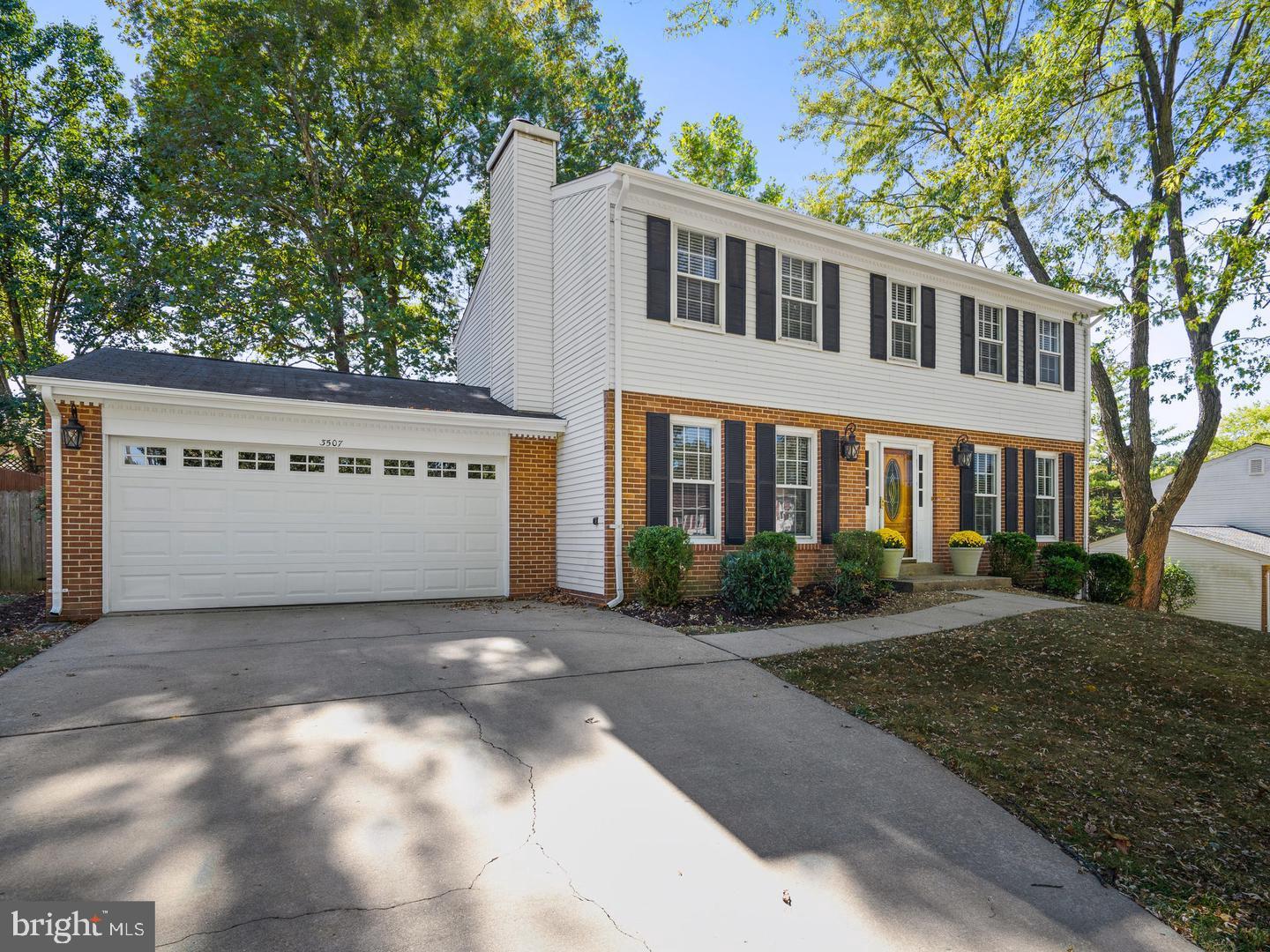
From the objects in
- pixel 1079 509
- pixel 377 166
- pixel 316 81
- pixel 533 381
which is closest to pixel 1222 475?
pixel 1079 509

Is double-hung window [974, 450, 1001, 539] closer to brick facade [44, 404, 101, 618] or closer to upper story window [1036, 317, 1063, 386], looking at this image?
upper story window [1036, 317, 1063, 386]

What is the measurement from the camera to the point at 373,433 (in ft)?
29.0

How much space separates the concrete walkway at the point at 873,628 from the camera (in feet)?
20.8

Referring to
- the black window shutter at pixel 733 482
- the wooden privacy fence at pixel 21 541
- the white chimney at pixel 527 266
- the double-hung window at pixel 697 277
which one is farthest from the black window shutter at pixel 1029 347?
the wooden privacy fence at pixel 21 541

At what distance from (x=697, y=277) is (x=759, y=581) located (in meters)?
4.53

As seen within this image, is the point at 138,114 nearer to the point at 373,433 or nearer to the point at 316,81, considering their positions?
the point at 316,81

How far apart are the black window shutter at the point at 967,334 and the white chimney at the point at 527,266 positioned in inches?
293

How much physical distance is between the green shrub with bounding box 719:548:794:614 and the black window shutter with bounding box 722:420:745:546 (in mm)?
1070

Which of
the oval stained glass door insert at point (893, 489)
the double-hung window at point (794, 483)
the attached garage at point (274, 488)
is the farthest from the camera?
the oval stained glass door insert at point (893, 489)

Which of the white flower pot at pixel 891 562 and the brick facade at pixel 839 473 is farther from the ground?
the brick facade at pixel 839 473

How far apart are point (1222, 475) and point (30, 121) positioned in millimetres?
35433

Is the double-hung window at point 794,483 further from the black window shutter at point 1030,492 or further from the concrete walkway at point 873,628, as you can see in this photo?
the black window shutter at point 1030,492

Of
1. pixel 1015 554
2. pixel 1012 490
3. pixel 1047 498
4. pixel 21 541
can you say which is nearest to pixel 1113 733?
pixel 1015 554

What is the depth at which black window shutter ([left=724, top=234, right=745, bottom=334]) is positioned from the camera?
372 inches
